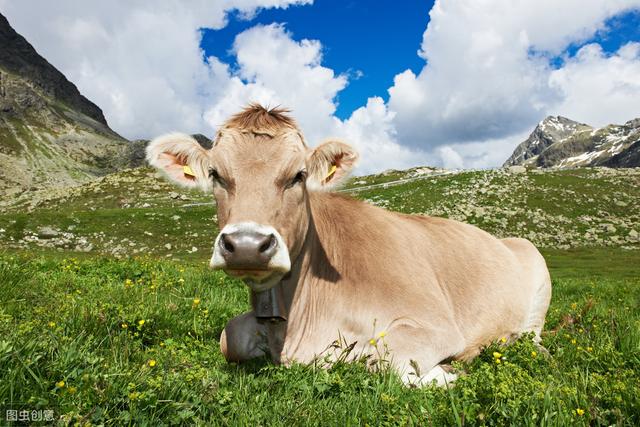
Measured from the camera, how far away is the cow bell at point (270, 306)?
5250mm

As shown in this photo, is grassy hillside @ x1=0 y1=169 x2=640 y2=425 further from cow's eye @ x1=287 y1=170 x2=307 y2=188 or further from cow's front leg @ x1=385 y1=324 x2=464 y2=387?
cow's eye @ x1=287 y1=170 x2=307 y2=188

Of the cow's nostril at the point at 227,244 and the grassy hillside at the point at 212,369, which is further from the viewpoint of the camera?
the cow's nostril at the point at 227,244

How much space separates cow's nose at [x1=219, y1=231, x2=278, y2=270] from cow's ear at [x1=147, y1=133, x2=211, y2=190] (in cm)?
151

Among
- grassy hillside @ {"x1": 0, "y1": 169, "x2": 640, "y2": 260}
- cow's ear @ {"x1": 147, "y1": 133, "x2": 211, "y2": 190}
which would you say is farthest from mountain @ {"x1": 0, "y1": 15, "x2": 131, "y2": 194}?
cow's ear @ {"x1": 147, "y1": 133, "x2": 211, "y2": 190}

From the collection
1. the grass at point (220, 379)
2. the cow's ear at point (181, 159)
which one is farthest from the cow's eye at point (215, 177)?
the grass at point (220, 379)

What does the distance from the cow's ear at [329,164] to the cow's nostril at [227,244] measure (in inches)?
60.7

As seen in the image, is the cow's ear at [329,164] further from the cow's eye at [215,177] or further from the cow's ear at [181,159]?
the cow's ear at [181,159]

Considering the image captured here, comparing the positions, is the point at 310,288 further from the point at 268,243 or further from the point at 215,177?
the point at 215,177

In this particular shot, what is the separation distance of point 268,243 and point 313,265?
1.69 m

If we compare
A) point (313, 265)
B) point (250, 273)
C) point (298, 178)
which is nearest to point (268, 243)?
point (250, 273)

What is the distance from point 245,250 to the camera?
4125 mm

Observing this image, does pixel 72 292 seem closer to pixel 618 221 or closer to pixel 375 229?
pixel 375 229

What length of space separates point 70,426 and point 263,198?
259cm

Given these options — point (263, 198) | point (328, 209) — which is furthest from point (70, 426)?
point (328, 209)
